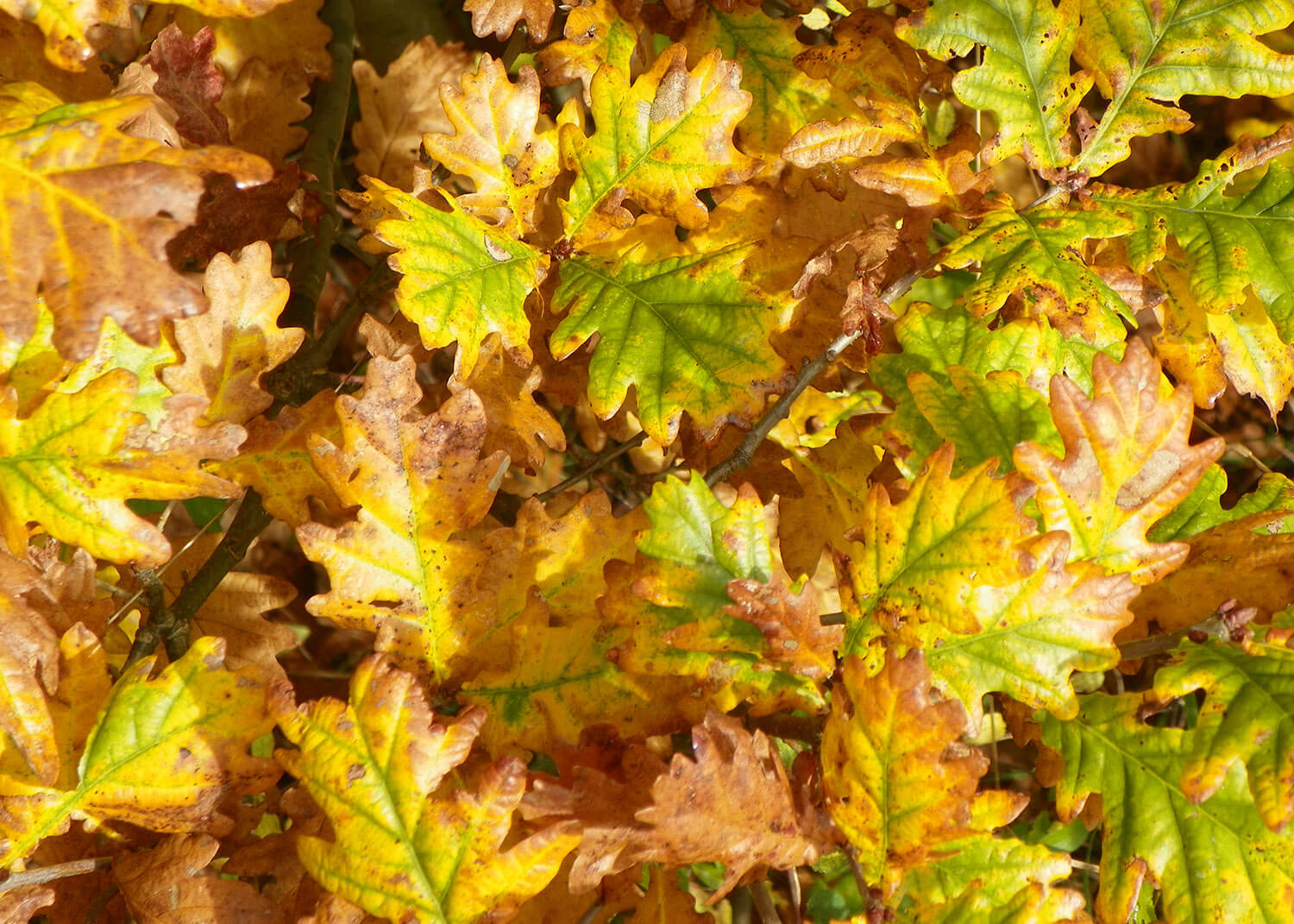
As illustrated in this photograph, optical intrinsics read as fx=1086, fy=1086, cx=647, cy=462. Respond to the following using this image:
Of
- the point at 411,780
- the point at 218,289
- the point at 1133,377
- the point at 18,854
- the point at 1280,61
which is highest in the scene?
the point at 1280,61

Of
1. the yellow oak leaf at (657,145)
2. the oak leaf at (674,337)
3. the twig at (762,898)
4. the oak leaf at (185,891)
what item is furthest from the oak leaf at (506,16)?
the twig at (762,898)

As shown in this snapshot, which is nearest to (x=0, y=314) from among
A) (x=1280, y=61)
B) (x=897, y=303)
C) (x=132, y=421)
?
(x=132, y=421)

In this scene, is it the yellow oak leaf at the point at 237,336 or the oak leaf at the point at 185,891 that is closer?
the oak leaf at the point at 185,891

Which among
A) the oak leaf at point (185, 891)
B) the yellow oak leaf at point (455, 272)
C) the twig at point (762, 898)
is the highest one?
the yellow oak leaf at point (455, 272)

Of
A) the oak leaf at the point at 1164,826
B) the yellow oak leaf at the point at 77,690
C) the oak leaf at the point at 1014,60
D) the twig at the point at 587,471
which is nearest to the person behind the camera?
the oak leaf at the point at 1164,826

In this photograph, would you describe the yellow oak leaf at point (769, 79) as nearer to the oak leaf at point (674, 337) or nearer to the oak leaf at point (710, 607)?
the oak leaf at point (674, 337)

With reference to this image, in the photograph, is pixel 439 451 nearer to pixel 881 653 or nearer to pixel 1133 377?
pixel 881 653
